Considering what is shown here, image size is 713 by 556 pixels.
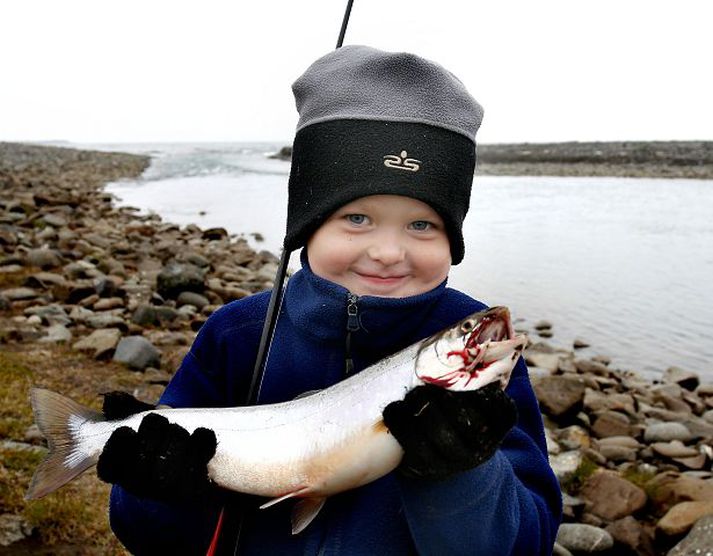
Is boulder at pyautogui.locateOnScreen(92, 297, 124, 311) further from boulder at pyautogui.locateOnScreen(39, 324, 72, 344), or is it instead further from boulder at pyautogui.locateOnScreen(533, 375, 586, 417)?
boulder at pyautogui.locateOnScreen(533, 375, 586, 417)

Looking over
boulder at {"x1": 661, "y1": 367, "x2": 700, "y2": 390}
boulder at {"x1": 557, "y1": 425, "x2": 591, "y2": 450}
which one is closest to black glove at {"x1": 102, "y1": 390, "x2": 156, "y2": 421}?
boulder at {"x1": 557, "y1": 425, "x2": 591, "y2": 450}

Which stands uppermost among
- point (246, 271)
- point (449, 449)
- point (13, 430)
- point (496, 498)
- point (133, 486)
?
point (449, 449)

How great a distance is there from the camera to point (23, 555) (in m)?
3.54

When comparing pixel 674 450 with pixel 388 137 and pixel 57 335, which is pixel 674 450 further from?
pixel 57 335

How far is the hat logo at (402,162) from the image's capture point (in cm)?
229

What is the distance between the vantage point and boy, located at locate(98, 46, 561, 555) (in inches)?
84.7

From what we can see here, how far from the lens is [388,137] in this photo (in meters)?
2.36

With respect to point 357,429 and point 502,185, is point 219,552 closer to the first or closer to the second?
point 357,429

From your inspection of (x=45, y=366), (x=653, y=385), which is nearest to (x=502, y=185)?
(x=653, y=385)

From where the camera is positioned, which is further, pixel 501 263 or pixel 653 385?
pixel 501 263

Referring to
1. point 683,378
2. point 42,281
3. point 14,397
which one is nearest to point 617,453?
point 683,378

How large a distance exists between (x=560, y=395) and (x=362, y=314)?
225 inches

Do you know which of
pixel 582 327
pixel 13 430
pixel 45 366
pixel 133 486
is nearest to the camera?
pixel 133 486

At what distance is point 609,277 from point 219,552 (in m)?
13.4
